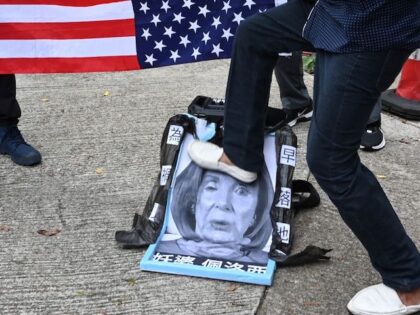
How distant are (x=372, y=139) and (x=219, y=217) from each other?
155cm

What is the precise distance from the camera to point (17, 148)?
3.97 metres

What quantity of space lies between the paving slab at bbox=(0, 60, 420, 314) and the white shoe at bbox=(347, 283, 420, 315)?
109mm

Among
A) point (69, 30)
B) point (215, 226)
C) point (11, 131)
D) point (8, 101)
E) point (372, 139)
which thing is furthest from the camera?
point (372, 139)

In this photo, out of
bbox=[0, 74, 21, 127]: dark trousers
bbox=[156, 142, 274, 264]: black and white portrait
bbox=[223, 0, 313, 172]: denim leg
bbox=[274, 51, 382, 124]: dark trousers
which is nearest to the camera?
bbox=[223, 0, 313, 172]: denim leg

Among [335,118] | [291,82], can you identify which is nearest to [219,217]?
[335,118]

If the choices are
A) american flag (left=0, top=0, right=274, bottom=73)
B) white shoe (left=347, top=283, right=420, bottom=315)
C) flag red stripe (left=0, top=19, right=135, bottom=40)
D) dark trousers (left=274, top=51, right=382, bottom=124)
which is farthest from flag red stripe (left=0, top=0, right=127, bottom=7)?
white shoe (left=347, top=283, right=420, bottom=315)

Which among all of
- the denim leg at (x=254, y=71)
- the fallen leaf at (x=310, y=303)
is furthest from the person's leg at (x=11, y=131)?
the fallen leaf at (x=310, y=303)

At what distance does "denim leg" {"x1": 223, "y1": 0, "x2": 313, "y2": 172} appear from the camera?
269 cm

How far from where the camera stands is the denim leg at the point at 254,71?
2693mm

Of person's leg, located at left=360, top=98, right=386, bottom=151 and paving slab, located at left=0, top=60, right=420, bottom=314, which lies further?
person's leg, located at left=360, top=98, right=386, bottom=151

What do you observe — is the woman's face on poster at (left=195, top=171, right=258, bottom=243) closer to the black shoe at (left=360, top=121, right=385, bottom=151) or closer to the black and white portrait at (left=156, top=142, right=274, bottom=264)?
the black and white portrait at (left=156, top=142, right=274, bottom=264)

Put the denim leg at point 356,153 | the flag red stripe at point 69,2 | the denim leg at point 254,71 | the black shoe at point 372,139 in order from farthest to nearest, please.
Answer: the black shoe at point 372,139 < the flag red stripe at point 69,2 < the denim leg at point 254,71 < the denim leg at point 356,153

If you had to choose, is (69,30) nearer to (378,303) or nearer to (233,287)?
(233,287)

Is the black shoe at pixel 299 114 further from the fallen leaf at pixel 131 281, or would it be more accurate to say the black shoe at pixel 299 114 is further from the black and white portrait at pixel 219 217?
the fallen leaf at pixel 131 281
